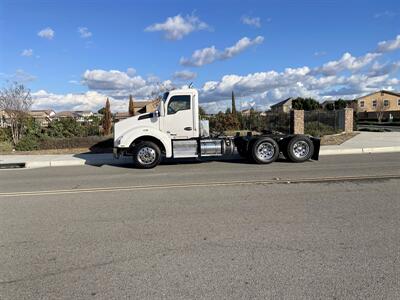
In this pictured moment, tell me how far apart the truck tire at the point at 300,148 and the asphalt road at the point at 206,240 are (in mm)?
4265

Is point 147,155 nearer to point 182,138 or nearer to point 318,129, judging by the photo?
point 182,138

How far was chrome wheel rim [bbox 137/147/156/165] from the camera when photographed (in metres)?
13.7

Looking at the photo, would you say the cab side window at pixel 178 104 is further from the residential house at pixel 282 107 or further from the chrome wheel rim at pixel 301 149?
the residential house at pixel 282 107

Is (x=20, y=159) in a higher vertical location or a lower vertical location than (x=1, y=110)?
lower

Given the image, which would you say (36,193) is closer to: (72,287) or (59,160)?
(72,287)

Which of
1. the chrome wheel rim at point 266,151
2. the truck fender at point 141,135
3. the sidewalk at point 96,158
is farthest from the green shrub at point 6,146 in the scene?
the chrome wheel rim at point 266,151

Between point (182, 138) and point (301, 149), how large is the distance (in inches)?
167

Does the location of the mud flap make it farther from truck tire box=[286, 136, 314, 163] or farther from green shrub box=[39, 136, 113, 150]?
green shrub box=[39, 136, 113, 150]

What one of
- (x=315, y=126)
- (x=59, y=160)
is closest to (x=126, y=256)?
(x=59, y=160)

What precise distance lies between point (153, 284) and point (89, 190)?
5783mm

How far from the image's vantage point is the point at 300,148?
14414mm

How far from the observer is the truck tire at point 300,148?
46.8 feet

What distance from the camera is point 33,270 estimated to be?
4.50m

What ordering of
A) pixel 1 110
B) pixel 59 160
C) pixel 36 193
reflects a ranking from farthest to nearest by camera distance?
1. pixel 1 110
2. pixel 59 160
3. pixel 36 193
